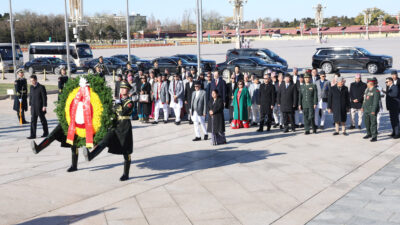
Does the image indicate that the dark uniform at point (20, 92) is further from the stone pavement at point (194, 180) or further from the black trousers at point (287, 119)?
the black trousers at point (287, 119)

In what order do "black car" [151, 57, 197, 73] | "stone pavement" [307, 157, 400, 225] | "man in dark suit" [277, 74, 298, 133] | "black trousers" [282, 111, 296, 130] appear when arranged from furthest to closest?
"black car" [151, 57, 197, 73] → "black trousers" [282, 111, 296, 130] → "man in dark suit" [277, 74, 298, 133] → "stone pavement" [307, 157, 400, 225]

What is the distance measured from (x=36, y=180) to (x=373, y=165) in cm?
637

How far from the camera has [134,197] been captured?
7410 mm

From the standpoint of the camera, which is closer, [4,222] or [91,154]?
[4,222]

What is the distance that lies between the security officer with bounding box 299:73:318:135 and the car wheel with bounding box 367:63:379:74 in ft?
54.6

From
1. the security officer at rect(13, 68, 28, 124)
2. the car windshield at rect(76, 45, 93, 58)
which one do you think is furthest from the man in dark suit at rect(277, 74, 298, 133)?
the car windshield at rect(76, 45, 93, 58)

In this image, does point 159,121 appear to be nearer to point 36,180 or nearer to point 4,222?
point 36,180

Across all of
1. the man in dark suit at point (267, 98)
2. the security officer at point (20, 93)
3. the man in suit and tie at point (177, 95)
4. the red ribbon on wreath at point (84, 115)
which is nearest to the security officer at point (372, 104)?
the man in dark suit at point (267, 98)

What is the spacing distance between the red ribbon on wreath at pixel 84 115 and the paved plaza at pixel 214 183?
735mm

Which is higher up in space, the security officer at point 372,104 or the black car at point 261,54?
the black car at point 261,54

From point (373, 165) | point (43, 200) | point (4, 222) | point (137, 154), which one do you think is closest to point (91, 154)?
point (43, 200)

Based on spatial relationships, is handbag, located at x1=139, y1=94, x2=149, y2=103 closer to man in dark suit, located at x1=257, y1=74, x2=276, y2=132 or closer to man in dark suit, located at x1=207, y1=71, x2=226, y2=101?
man in dark suit, located at x1=207, y1=71, x2=226, y2=101

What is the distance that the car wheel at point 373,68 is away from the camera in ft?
89.2

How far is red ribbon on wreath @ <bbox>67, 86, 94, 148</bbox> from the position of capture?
8227 mm
